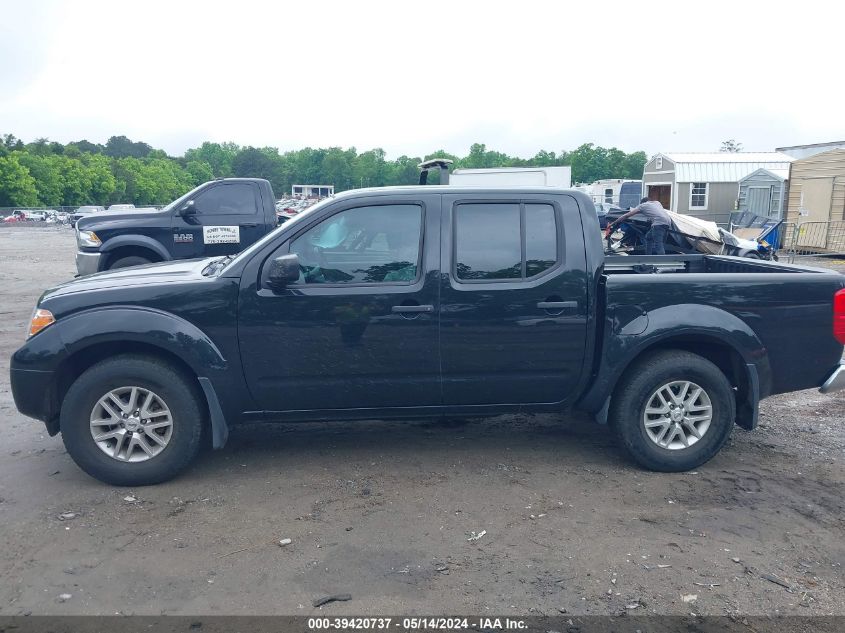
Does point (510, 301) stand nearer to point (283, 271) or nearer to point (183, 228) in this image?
point (283, 271)

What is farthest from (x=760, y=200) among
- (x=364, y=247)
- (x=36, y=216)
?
(x=36, y=216)

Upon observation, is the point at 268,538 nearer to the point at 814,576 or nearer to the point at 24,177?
the point at 814,576

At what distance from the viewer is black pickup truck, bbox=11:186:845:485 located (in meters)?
4.67

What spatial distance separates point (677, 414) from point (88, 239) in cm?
869

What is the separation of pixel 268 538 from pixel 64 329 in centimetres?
187

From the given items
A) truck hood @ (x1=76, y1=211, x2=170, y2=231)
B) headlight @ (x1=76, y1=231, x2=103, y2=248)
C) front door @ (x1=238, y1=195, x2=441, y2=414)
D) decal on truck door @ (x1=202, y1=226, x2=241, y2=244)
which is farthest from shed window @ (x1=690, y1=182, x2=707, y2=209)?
front door @ (x1=238, y1=195, x2=441, y2=414)

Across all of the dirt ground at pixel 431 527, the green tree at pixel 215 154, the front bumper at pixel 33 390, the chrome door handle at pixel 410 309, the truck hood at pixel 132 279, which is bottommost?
the dirt ground at pixel 431 527

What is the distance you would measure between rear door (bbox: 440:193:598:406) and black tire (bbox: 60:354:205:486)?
5.47 feet

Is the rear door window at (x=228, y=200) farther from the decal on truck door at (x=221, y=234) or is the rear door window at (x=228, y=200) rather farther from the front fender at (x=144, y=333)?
the front fender at (x=144, y=333)

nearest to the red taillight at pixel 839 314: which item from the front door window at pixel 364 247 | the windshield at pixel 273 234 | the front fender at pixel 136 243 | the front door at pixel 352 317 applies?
the front door at pixel 352 317

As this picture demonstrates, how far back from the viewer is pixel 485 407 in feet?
16.3

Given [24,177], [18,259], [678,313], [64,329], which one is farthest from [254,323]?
[24,177]

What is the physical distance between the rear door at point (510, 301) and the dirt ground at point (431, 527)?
2.07ft

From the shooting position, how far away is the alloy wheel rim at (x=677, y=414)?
16.3ft
